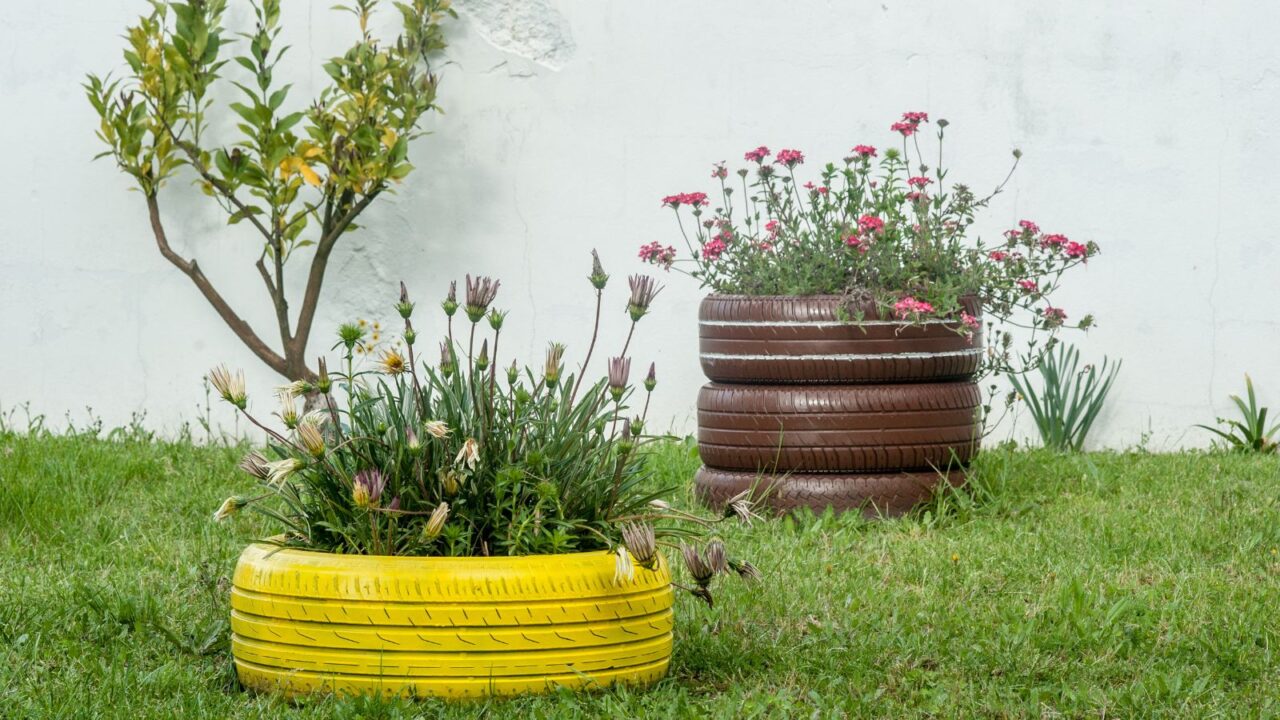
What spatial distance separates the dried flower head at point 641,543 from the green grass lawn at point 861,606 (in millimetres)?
251

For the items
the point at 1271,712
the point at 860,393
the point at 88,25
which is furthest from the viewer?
the point at 88,25

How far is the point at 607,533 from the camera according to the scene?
2.70 meters

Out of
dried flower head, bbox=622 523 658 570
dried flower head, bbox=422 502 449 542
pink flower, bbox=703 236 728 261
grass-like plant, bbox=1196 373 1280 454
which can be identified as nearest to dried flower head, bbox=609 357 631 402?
dried flower head, bbox=622 523 658 570

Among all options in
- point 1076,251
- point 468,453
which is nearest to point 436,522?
point 468,453

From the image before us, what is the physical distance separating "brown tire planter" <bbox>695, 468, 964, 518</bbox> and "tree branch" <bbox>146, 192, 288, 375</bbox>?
2489mm

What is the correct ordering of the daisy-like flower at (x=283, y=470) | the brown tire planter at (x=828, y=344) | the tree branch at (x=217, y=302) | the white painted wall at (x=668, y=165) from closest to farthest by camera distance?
the daisy-like flower at (x=283, y=470) < the brown tire planter at (x=828, y=344) < the white painted wall at (x=668, y=165) < the tree branch at (x=217, y=302)

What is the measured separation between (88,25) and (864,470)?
4.18 metres

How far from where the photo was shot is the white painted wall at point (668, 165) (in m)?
5.91

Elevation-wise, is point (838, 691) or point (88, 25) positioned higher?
point (88, 25)

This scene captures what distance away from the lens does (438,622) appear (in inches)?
95.5

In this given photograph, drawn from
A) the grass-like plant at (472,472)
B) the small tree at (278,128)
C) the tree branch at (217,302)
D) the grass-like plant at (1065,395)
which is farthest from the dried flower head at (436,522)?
the tree branch at (217,302)

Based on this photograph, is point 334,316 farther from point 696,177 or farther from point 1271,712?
point 1271,712

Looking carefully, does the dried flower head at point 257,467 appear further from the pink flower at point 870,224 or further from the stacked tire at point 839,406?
the pink flower at point 870,224

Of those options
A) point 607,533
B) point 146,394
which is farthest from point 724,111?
point 607,533
